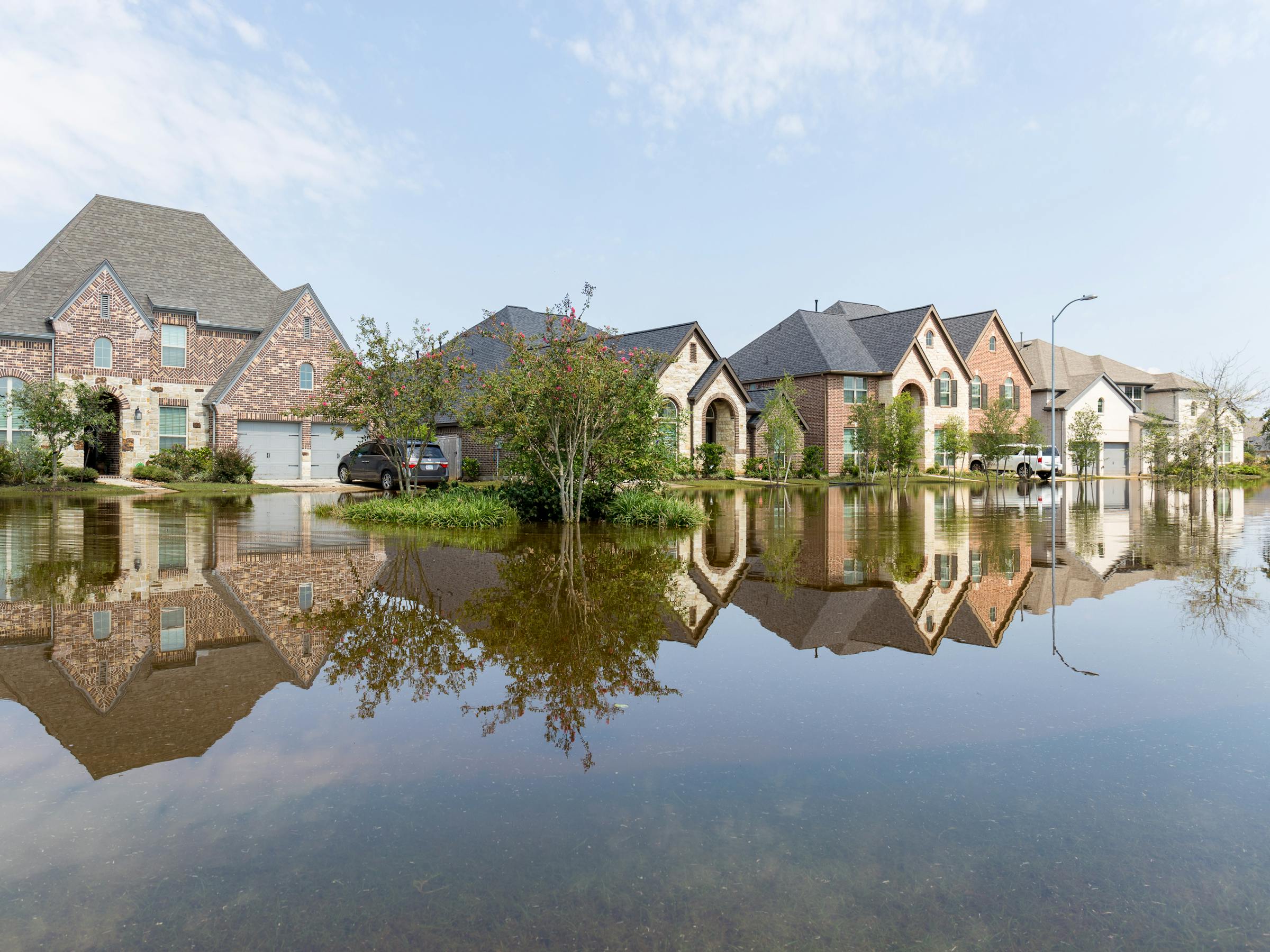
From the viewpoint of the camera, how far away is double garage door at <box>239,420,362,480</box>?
130 ft

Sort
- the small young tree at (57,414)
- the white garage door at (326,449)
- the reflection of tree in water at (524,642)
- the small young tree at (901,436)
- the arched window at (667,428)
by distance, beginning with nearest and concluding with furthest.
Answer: the reflection of tree in water at (524,642), the arched window at (667,428), the small young tree at (57,414), the white garage door at (326,449), the small young tree at (901,436)

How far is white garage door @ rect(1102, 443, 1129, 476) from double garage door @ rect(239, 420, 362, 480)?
54483 millimetres

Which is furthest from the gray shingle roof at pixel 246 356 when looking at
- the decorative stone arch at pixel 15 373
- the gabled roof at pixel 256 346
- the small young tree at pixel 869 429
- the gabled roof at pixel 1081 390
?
the gabled roof at pixel 1081 390

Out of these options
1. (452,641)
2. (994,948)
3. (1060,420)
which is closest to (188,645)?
(452,641)

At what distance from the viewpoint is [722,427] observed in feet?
162

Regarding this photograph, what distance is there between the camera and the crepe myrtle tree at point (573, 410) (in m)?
17.4

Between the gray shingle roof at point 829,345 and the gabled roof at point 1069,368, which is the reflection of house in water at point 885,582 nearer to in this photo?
the gray shingle roof at point 829,345

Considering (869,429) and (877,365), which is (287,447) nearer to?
(869,429)

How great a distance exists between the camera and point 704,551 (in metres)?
13.8

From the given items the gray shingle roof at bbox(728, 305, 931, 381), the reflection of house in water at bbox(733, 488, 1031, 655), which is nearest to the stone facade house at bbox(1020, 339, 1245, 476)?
the gray shingle roof at bbox(728, 305, 931, 381)

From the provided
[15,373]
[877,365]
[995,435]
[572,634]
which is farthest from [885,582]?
[877,365]

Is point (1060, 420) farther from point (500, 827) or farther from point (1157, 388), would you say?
point (500, 827)

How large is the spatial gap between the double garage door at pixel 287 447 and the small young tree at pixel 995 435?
37108mm

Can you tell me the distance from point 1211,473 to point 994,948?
54.6 metres
